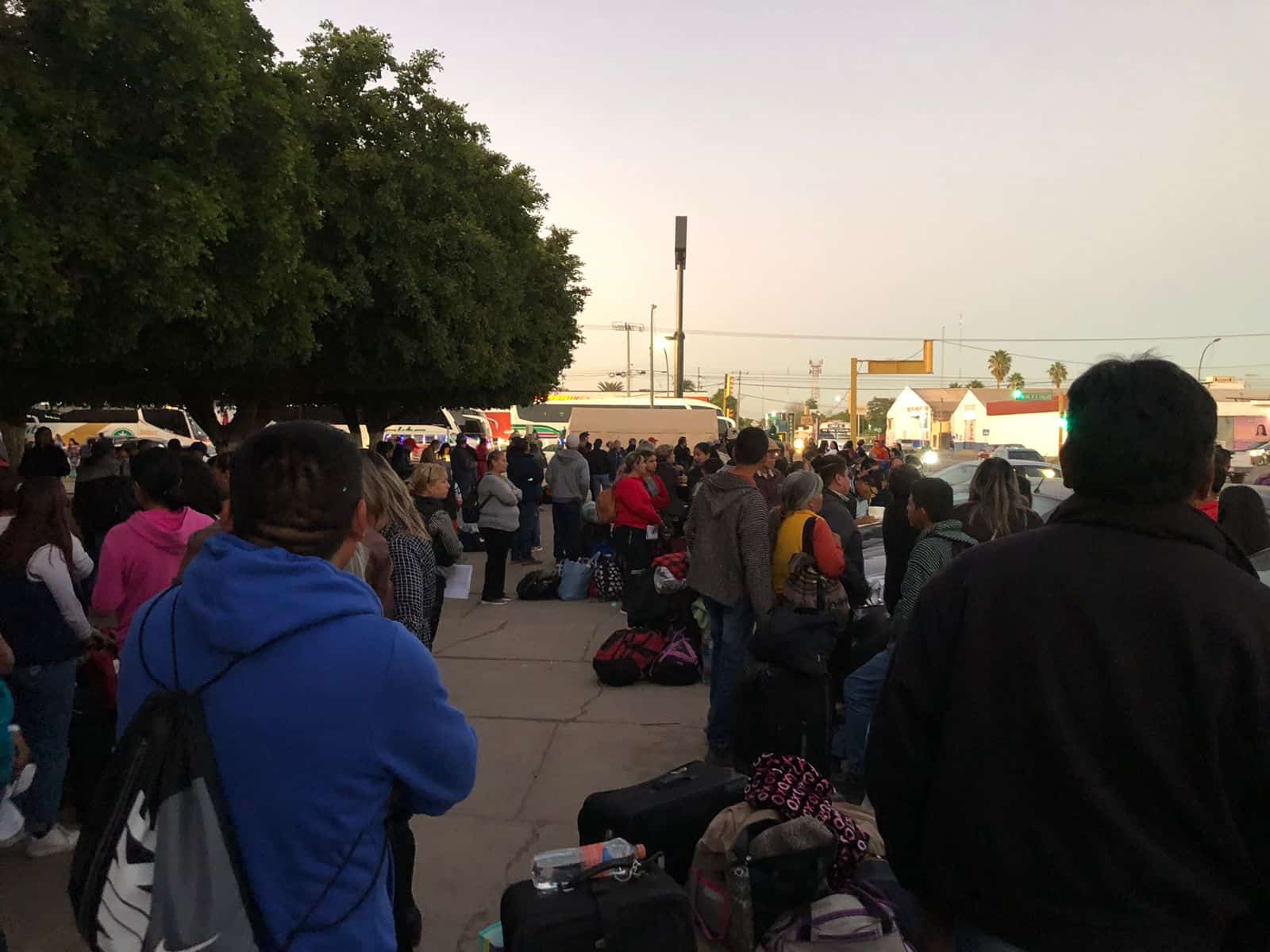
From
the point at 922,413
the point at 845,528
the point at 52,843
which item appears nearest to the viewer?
the point at 52,843

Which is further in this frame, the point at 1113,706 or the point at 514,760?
the point at 514,760

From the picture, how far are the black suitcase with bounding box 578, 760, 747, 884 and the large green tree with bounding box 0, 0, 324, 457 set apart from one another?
8.68 meters

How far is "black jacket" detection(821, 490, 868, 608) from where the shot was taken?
5289mm

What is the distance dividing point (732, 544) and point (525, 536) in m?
8.33

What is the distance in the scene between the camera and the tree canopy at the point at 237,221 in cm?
946

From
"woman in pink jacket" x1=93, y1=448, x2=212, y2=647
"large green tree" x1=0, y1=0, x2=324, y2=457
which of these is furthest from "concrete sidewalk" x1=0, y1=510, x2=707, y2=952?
"large green tree" x1=0, y1=0, x2=324, y2=457

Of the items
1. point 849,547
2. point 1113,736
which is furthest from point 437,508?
point 1113,736

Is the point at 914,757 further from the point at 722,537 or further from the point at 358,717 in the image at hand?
the point at 722,537

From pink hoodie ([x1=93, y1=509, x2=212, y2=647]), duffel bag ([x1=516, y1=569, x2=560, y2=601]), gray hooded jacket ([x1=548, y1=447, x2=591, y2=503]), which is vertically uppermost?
pink hoodie ([x1=93, y1=509, x2=212, y2=647])

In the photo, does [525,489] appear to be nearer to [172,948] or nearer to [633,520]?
[633,520]

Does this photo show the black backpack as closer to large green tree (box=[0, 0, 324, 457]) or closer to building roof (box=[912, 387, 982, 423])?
large green tree (box=[0, 0, 324, 457])

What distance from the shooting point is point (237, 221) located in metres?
11.5

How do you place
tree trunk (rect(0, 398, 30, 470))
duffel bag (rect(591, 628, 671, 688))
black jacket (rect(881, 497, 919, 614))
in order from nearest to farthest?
black jacket (rect(881, 497, 919, 614)) → duffel bag (rect(591, 628, 671, 688)) → tree trunk (rect(0, 398, 30, 470))

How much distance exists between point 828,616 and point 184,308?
364 inches
